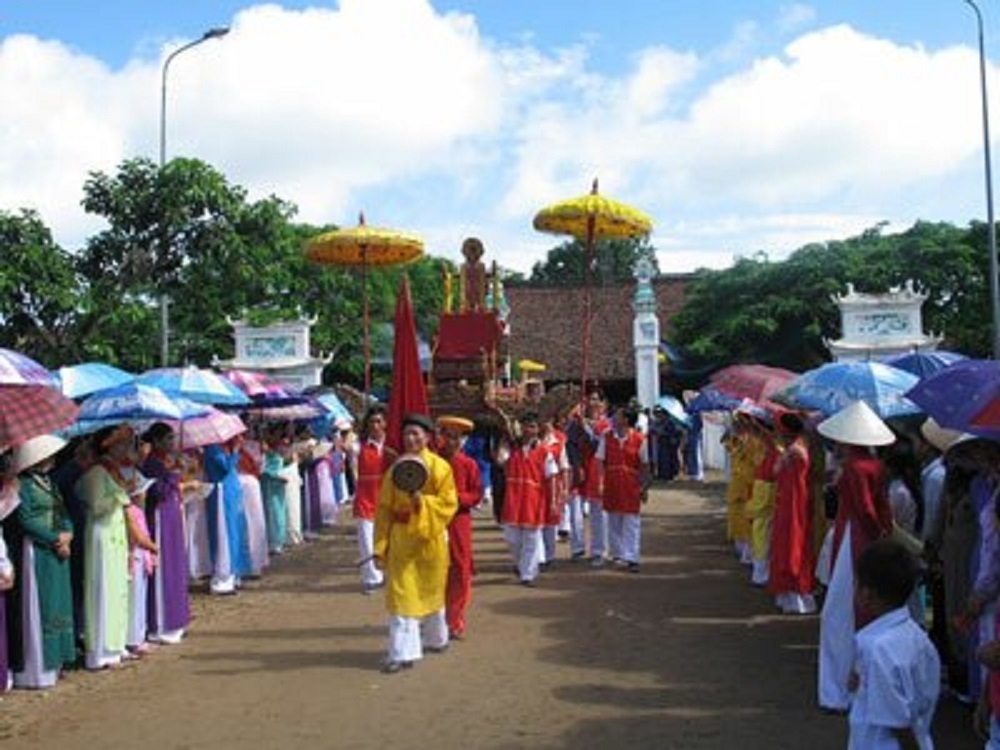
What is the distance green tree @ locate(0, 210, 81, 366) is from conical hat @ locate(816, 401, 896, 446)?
8714mm

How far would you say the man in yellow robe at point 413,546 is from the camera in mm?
8141

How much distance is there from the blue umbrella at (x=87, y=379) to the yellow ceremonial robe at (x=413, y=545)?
315 centimetres

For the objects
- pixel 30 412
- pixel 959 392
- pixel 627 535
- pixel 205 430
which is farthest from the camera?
pixel 627 535

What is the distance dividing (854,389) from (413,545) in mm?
3625

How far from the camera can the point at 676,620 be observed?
984 cm

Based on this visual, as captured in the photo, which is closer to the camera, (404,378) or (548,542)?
(404,378)

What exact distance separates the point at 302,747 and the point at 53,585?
2507 millimetres

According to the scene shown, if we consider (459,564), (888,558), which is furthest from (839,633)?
(459,564)

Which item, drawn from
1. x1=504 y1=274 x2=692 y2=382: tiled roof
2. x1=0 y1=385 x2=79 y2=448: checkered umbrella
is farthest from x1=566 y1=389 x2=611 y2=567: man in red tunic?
x1=504 y1=274 x2=692 y2=382: tiled roof

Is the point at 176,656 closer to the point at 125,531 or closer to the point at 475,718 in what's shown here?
the point at 125,531

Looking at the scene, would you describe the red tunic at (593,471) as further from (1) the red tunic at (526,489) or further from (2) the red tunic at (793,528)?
(2) the red tunic at (793,528)

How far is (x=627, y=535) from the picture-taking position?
502 inches

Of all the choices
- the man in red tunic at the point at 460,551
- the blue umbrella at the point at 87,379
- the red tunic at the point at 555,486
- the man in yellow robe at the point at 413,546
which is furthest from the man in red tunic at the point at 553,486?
the blue umbrella at the point at 87,379

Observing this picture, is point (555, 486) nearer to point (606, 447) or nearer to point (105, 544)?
point (606, 447)
